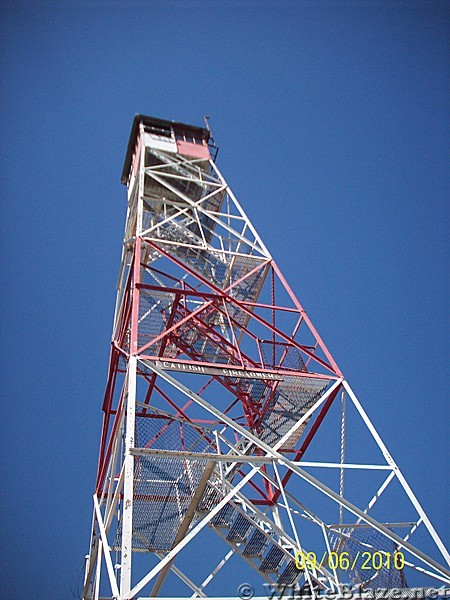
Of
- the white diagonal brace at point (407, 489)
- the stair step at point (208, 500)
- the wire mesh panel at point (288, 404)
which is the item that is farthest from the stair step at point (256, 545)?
the white diagonal brace at point (407, 489)

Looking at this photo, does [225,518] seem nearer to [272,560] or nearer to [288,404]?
[272,560]

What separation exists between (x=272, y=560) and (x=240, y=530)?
874 mm

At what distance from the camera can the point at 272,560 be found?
11.4 metres

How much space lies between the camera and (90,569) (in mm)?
13039

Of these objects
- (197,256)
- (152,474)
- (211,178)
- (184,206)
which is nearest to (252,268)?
(197,256)

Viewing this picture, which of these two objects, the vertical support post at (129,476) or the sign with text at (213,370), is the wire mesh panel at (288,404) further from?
the vertical support post at (129,476)

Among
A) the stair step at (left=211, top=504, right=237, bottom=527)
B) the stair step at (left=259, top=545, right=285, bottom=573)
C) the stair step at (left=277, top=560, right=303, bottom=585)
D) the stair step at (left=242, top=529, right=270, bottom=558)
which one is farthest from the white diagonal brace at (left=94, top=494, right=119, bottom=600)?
the stair step at (left=277, top=560, right=303, bottom=585)

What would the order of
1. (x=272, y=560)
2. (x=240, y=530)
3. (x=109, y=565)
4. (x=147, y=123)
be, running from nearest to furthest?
(x=109, y=565)
(x=272, y=560)
(x=240, y=530)
(x=147, y=123)

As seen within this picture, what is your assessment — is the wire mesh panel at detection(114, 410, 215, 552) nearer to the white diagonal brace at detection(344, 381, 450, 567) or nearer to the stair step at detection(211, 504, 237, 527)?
the stair step at detection(211, 504, 237, 527)

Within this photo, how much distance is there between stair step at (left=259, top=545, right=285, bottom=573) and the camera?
37.0 feet

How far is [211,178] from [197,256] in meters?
3.52

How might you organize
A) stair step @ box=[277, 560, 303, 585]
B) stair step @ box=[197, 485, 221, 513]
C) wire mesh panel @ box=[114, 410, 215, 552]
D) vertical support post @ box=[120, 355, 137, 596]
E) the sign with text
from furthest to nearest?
stair step @ box=[197, 485, 221, 513] → wire mesh panel @ box=[114, 410, 215, 552] → stair step @ box=[277, 560, 303, 585] → the sign with text → vertical support post @ box=[120, 355, 137, 596]

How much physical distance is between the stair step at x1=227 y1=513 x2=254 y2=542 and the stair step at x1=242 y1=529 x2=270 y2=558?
20 centimetres
